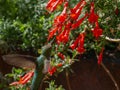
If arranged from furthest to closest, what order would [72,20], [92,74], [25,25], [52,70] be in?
[25,25] → [92,74] → [52,70] → [72,20]

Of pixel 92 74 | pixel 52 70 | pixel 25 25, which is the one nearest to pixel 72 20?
pixel 52 70

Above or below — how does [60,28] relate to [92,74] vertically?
above

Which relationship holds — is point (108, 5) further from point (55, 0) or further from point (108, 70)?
point (108, 70)

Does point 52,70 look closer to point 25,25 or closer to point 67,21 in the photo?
point 67,21

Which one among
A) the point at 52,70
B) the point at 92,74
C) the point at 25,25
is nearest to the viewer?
the point at 52,70

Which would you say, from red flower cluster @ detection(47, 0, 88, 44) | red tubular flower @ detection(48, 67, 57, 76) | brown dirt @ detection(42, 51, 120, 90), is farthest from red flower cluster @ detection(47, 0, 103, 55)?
brown dirt @ detection(42, 51, 120, 90)

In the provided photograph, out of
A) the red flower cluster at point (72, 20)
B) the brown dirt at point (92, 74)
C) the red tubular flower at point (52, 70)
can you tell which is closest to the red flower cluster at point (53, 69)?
the red tubular flower at point (52, 70)

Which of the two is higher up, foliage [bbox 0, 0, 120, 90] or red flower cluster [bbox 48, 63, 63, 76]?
foliage [bbox 0, 0, 120, 90]

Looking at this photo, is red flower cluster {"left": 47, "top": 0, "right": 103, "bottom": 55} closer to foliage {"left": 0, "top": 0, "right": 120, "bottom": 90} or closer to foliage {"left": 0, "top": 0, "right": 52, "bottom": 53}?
foliage {"left": 0, "top": 0, "right": 120, "bottom": 90}

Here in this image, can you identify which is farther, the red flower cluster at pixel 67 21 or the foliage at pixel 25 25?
the foliage at pixel 25 25

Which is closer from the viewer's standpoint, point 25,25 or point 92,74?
point 92,74

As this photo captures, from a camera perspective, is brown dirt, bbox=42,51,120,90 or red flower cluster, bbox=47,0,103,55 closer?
red flower cluster, bbox=47,0,103,55

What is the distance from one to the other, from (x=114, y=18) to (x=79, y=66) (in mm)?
488

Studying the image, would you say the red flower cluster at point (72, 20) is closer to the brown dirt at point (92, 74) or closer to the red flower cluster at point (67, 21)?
the red flower cluster at point (67, 21)
